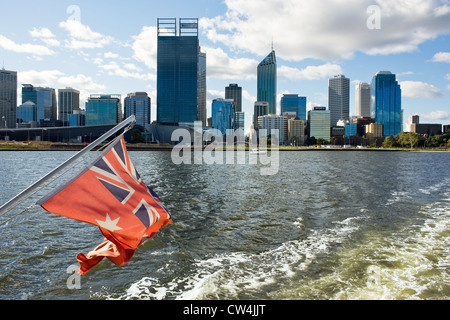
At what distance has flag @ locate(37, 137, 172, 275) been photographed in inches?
189

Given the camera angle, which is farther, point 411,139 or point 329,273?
point 411,139

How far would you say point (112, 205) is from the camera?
208 inches

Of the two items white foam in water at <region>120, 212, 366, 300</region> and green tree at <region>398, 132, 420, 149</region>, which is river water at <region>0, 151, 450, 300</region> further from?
green tree at <region>398, 132, 420, 149</region>

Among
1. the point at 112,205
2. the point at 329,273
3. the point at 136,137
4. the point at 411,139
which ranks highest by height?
the point at 136,137

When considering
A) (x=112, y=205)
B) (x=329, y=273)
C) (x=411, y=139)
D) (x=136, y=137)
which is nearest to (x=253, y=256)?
(x=329, y=273)

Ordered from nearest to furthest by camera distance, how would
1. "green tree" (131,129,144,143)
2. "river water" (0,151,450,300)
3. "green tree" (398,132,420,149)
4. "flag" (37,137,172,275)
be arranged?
"flag" (37,137,172,275) < "river water" (0,151,450,300) < "green tree" (131,129,144,143) < "green tree" (398,132,420,149)

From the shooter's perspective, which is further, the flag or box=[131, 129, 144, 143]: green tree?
box=[131, 129, 144, 143]: green tree

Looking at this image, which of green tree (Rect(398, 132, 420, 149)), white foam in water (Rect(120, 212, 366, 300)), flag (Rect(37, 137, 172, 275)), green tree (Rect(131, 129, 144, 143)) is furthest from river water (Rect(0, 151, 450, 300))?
green tree (Rect(398, 132, 420, 149))

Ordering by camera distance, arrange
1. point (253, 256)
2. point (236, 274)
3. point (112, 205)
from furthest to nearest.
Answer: point (253, 256) < point (236, 274) < point (112, 205)

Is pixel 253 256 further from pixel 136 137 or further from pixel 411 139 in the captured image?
pixel 411 139

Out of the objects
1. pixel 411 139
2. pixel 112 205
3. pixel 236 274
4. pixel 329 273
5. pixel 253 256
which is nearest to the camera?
pixel 112 205

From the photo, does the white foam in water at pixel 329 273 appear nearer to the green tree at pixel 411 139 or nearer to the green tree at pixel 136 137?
the green tree at pixel 136 137
